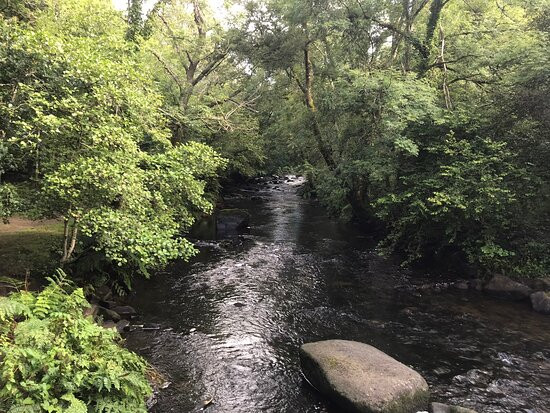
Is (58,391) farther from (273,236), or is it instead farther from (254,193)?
(254,193)

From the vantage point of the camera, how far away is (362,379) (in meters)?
7.80

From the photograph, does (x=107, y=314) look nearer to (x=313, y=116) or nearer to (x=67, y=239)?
(x=67, y=239)

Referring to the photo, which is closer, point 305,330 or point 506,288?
point 305,330

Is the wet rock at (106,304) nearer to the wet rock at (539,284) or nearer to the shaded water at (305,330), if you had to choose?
the shaded water at (305,330)

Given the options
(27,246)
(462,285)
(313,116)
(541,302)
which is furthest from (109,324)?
(313,116)

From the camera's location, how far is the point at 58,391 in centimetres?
580

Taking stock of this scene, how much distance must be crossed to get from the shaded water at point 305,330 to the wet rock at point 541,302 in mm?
553

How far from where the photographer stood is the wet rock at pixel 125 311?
1137 cm

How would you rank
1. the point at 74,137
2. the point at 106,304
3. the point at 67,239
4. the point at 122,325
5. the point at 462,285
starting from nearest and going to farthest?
the point at 74,137, the point at 67,239, the point at 122,325, the point at 106,304, the point at 462,285

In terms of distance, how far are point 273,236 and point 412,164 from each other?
29.8 feet

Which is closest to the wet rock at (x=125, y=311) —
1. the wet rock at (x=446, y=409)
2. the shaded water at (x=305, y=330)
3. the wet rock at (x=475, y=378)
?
the shaded water at (x=305, y=330)

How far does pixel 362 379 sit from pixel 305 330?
3.59m

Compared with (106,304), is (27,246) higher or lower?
higher

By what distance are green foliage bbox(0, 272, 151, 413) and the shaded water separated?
1460 millimetres
